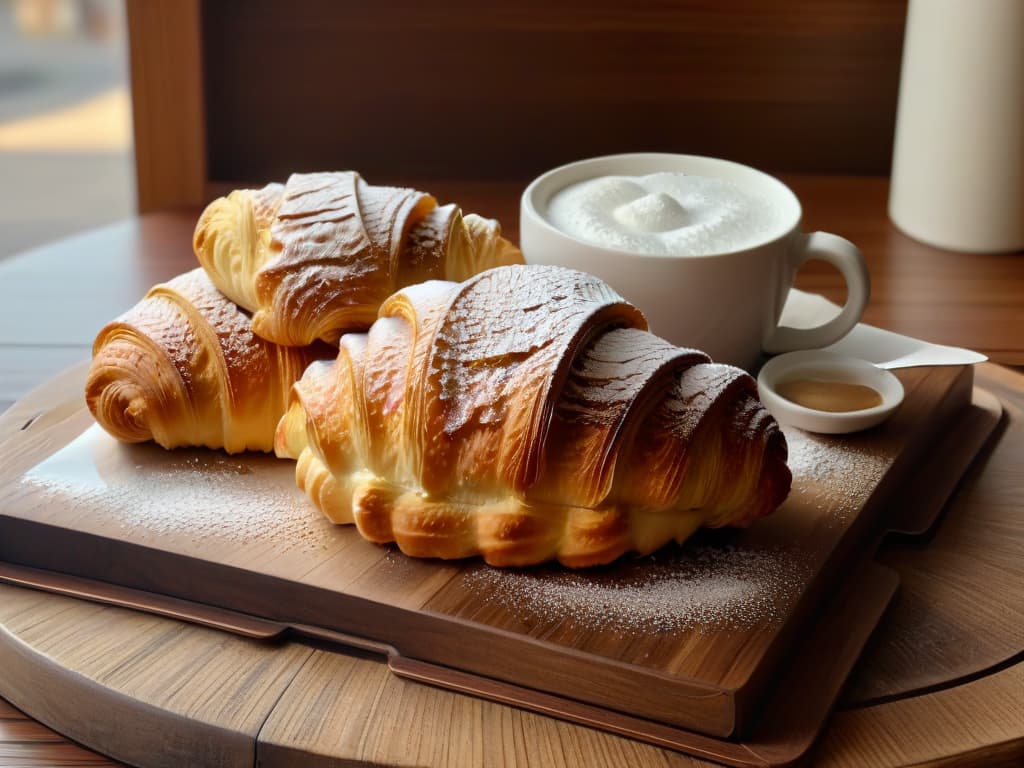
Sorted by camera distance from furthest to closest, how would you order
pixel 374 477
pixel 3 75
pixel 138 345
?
1. pixel 3 75
2. pixel 138 345
3. pixel 374 477

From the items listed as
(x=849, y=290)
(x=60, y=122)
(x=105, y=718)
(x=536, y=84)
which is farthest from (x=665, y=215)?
(x=60, y=122)

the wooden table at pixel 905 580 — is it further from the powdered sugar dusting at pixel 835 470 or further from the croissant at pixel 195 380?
the croissant at pixel 195 380

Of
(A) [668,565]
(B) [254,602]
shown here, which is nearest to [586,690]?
(A) [668,565]

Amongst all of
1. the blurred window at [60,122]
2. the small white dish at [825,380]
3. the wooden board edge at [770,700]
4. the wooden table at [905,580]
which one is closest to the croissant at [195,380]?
the wooden table at [905,580]

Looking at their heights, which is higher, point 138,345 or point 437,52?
point 437,52

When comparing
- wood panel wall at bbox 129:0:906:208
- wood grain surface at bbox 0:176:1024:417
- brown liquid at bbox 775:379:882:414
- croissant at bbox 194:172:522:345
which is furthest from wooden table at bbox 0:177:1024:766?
wood panel wall at bbox 129:0:906:208

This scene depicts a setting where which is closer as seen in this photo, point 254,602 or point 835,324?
point 254,602

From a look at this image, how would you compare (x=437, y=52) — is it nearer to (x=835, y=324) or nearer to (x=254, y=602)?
(x=835, y=324)
